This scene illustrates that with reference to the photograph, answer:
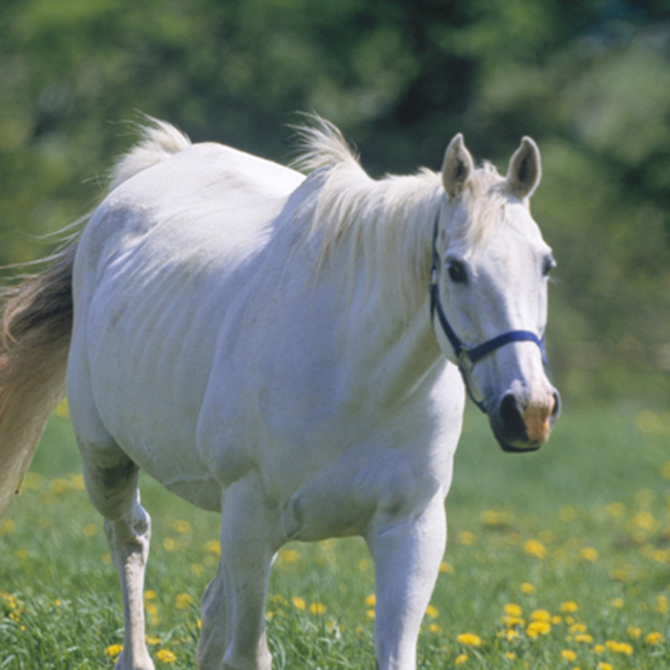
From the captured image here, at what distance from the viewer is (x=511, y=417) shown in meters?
2.04

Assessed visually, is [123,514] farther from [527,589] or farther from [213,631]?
[527,589]

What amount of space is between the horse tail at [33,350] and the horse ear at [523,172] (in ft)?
6.74

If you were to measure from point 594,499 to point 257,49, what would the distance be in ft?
43.4

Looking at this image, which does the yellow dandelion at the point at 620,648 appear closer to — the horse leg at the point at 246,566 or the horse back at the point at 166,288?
the horse leg at the point at 246,566

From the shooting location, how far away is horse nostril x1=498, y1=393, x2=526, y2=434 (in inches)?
80.3

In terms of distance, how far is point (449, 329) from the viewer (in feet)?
7.34

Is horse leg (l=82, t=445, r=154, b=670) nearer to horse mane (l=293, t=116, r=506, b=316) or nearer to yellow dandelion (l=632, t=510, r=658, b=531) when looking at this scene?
horse mane (l=293, t=116, r=506, b=316)

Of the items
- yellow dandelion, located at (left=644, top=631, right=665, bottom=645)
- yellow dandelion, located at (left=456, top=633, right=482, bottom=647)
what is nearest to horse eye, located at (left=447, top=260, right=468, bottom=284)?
yellow dandelion, located at (left=456, top=633, right=482, bottom=647)

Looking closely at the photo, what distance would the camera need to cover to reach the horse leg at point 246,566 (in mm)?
2668

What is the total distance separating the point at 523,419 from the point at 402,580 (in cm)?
73

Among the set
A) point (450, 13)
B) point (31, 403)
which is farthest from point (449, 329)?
point (450, 13)

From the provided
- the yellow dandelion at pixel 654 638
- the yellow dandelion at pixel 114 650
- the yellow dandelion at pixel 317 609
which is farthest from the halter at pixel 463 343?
the yellow dandelion at pixel 114 650

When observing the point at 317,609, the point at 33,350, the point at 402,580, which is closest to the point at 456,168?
the point at 402,580

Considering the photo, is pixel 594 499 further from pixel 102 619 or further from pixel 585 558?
pixel 102 619
